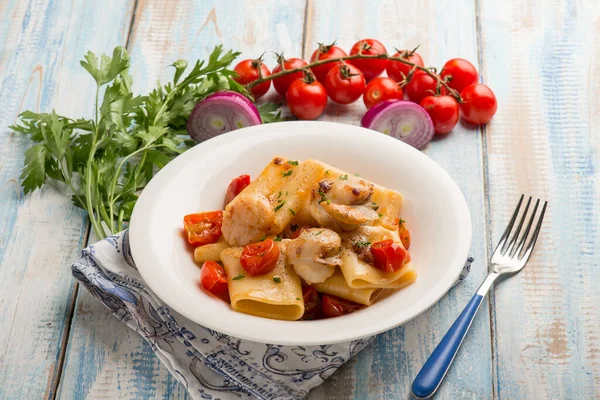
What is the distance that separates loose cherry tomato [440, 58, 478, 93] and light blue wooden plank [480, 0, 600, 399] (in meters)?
0.27

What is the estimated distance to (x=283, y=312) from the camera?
10.6 feet

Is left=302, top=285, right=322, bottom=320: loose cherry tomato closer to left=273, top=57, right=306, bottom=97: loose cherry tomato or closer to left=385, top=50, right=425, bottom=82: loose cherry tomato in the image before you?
left=273, top=57, right=306, bottom=97: loose cherry tomato

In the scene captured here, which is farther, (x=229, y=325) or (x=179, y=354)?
(x=179, y=354)

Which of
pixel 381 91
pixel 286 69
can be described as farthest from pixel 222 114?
pixel 381 91

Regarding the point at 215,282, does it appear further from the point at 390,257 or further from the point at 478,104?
the point at 478,104

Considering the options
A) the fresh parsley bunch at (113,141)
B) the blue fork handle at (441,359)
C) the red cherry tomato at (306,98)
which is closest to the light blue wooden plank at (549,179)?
the blue fork handle at (441,359)

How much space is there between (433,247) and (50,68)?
3.20 m

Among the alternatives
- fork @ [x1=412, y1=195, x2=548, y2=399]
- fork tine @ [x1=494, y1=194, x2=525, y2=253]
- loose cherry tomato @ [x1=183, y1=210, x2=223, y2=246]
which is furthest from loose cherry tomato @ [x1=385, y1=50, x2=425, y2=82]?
loose cherry tomato @ [x1=183, y1=210, x2=223, y2=246]

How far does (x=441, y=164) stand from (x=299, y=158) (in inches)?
41.2

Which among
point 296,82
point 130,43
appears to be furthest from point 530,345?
point 130,43

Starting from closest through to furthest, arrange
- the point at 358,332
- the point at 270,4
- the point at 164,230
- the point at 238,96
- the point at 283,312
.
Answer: the point at 358,332
the point at 283,312
the point at 164,230
the point at 238,96
the point at 270,4

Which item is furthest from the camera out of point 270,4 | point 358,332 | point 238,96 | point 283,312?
point 270,4

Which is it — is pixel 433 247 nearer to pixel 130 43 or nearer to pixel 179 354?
pixel 179 354

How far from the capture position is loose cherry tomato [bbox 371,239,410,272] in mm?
3189
